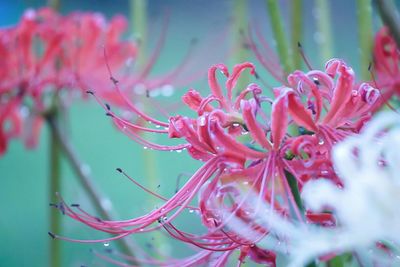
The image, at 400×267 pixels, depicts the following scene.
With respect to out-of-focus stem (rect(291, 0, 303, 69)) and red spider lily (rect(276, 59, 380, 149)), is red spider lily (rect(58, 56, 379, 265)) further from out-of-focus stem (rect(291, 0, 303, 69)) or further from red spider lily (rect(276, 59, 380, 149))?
out-of-focus stem (rect(291, 0, 303, 69))

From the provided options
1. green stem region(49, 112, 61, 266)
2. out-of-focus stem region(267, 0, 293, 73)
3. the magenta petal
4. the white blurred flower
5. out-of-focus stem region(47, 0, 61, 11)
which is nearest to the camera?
the white blurred flower

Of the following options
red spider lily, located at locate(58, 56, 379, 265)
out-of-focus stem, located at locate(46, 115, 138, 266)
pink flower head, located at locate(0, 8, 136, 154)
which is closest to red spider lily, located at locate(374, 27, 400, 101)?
red spider lily, located at locate(58, 56, 379, 265)

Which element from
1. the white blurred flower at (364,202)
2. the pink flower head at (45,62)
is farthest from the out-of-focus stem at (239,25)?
the white blurred flower at (364,202)

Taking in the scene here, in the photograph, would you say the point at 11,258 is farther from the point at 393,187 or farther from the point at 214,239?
the point at 393,187

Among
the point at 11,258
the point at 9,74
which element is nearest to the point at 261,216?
the point at 9,74

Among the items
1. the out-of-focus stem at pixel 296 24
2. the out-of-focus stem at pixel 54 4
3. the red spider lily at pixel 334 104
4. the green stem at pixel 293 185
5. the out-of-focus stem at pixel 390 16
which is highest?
the out-of-focus stem at pixel 54 4

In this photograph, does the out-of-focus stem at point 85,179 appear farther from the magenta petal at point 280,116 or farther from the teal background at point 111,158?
the magenta petal at point 280,116

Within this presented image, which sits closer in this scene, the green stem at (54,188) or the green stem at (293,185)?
the green stem at (293,185)
